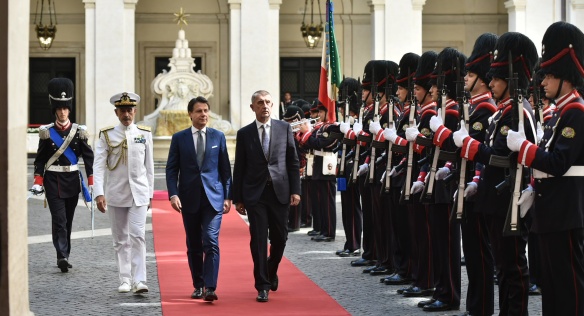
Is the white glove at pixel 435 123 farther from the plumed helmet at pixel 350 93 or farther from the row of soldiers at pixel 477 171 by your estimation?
the plumed helmet at pixel 350 93

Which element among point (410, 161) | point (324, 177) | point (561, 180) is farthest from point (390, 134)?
point (324, 177)

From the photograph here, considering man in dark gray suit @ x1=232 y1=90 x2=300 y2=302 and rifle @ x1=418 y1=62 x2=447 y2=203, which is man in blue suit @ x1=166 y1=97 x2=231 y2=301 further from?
rifle @ x1=418 y1=62 x2=447 y2=203

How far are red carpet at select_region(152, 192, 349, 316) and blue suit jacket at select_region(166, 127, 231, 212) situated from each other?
0.78 metres

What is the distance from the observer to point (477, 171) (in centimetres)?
793

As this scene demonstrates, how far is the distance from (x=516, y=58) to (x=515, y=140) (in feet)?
3.35

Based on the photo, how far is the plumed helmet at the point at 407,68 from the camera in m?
10.2

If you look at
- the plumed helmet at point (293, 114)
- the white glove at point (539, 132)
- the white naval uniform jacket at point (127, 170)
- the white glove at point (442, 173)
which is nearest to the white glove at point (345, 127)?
the white naval uniform jacket at point (127, 170)

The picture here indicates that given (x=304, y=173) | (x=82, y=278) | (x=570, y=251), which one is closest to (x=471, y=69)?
(x=570, y=251)

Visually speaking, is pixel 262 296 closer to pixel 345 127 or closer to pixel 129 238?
pixel 129 238

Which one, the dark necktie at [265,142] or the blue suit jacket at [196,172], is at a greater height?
the dark necktie at [265,142]

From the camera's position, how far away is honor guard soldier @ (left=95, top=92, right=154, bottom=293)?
9742mm

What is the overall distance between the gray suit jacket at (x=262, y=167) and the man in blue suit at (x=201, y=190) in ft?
0.42

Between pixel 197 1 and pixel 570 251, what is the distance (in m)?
28.0

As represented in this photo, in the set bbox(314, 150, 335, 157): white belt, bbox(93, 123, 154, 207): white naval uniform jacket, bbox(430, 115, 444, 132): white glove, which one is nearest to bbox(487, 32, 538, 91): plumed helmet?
bbox(430, 115, 444, 132): white glove
